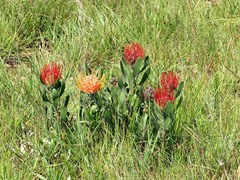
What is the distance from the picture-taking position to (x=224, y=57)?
3412 millimetres

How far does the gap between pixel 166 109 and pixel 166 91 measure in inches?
3.1

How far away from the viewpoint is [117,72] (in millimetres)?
3404

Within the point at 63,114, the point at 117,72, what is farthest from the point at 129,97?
the point at 117,72

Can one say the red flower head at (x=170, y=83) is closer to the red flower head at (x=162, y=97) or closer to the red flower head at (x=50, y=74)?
the red flower head at (x=162, y=97)

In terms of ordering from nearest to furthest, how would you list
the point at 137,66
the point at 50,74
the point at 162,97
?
the point at 162,97, the point at 50,74, the point at 137,66

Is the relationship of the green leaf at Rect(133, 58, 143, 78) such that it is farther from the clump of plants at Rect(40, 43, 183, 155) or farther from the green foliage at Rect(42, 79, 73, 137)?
the green foliage at Rect(42, 79, 73, 137)

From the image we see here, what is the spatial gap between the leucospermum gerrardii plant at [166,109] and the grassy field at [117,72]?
0.24 feet

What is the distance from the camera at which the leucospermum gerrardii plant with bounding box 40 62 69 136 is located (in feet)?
8.14

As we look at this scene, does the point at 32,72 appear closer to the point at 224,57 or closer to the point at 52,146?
the point at 52,146

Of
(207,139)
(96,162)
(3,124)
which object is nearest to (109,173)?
(96,162)

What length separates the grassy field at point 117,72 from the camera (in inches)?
97.2

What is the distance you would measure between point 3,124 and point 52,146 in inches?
15.6

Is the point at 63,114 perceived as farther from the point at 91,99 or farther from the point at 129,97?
the point at 129,97

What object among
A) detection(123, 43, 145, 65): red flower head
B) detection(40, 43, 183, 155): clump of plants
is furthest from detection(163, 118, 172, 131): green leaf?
detection(123, 43, 145, 65): red flower head
